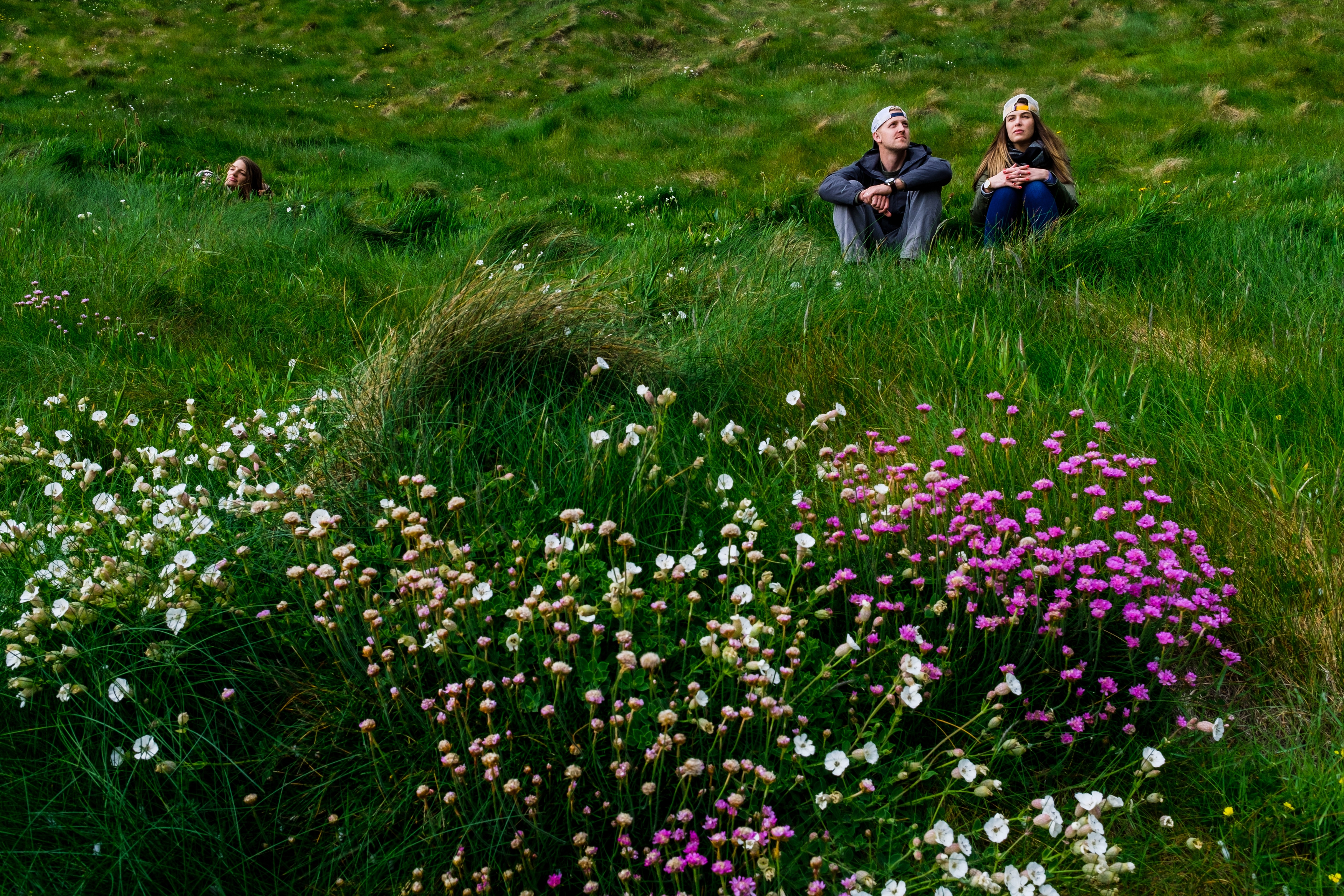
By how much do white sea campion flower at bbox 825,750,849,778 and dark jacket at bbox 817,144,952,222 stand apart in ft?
17.7

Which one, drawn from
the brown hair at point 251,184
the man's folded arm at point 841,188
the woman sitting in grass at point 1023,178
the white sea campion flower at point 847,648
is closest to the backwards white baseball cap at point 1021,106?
the woman sitting in grass at point 1023,178

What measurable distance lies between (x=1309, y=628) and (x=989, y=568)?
958 millimetres

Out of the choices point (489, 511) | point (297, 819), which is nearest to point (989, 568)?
point (489, 511)

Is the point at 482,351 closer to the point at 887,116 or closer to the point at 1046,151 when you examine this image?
the point at 887,116

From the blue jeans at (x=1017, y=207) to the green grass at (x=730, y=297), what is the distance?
33 centimetres

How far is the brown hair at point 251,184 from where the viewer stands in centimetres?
843

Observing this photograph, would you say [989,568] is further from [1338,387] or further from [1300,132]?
[1300,132]

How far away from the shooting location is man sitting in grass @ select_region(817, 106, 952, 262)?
6582mm

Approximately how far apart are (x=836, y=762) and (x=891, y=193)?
5.56 m

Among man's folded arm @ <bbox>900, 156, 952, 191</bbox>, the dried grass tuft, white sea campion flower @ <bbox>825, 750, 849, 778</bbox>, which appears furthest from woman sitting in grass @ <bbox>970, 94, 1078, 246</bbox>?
white sea campion flower @ <bbox>825, 750, 849, 778</bbox>

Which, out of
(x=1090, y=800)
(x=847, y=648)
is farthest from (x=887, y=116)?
(x=1090, y=800)

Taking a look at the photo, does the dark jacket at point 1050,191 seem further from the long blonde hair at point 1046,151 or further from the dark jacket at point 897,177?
the dark jacket at point 897,177

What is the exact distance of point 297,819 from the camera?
7.16 feet

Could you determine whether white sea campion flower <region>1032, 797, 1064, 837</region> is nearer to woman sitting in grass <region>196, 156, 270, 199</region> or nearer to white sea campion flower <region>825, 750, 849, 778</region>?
white sea campion flower <region>825, 750, 849, 778</region>
